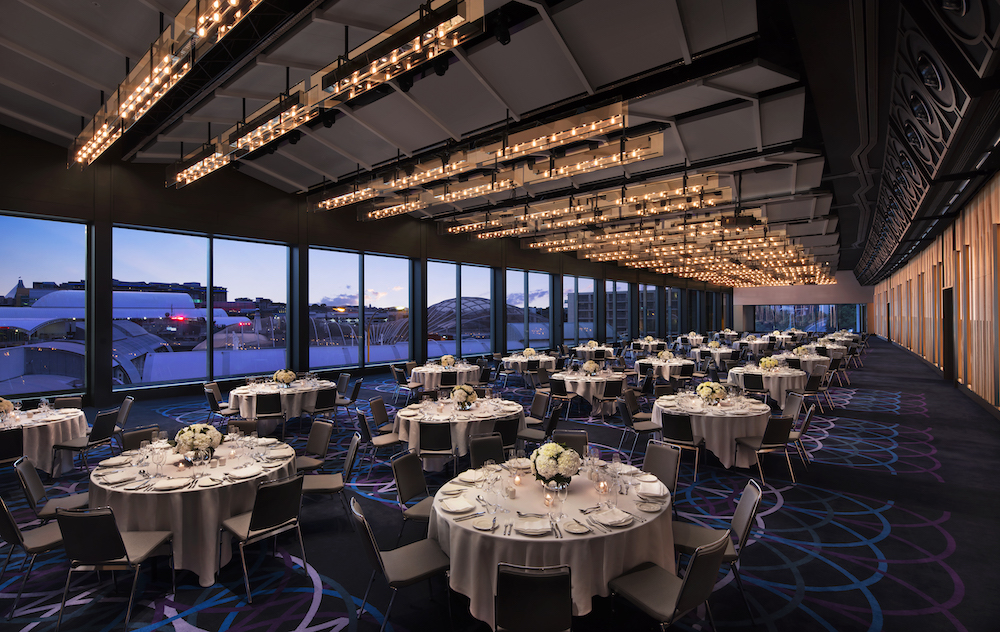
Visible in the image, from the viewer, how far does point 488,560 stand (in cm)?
297

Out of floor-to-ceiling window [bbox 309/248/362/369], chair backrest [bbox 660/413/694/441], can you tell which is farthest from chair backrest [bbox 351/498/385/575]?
floor-to-ceiling window [bbox 309/248/362/369]

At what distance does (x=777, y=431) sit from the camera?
5906 mm

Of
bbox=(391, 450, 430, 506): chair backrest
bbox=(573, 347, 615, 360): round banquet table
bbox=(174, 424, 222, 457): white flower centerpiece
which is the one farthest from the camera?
bbox=(573, 347, 615, 360): round banquet table

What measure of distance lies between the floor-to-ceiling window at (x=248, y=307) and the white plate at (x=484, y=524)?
1161 cm

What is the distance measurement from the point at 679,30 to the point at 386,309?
519 inches

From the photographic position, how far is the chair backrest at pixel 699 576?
2604 mm

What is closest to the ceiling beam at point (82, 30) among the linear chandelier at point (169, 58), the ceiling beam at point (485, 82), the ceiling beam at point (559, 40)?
the linear chandelier at point (169, 58)

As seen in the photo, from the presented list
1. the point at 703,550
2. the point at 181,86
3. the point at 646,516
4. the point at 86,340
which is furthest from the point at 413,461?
the point at 86,340

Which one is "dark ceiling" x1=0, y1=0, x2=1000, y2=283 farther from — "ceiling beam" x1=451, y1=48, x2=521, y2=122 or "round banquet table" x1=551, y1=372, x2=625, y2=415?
"round banquet table" x1=551, y1=372, x2=625, y2=415

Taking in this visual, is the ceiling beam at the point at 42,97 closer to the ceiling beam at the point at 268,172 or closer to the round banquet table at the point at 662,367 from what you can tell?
the ceiling beam at the point at 268,172

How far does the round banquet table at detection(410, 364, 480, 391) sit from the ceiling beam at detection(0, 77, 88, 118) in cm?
792

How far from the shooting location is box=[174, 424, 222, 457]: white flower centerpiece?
4.36 m

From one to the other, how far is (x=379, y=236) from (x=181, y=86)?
848 centimetres

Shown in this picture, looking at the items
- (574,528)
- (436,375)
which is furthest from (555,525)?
(436,375)
